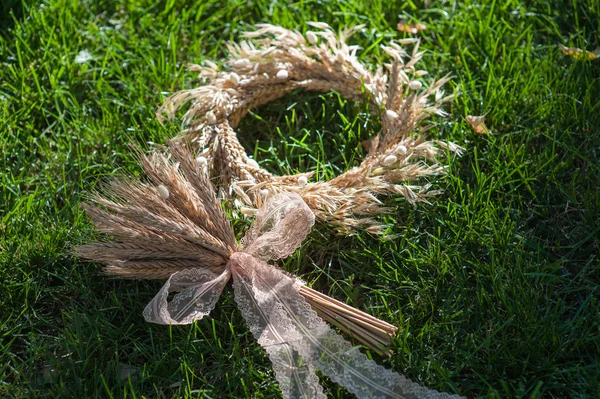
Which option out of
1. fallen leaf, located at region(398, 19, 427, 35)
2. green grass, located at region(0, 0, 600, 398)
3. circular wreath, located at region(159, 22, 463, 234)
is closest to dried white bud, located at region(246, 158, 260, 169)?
circular wreath, located at region(159, 22, 463, 234)

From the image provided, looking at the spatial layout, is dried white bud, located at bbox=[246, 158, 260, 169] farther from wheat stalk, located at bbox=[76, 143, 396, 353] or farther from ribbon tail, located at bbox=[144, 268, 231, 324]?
ribbon tail, located at bbox=[144, 268, 231, 324]

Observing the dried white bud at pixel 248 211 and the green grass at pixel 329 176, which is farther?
the dried white bud at pixel 248 211

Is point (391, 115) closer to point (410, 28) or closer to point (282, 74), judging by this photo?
point (282, 74)

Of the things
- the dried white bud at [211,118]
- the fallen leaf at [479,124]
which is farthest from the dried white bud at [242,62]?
the fallen leaf at [479,124]

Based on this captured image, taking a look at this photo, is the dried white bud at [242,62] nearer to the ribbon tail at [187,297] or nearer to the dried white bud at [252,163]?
the dried white bud at [252,163]

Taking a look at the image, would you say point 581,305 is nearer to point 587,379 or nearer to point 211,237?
point 587,379

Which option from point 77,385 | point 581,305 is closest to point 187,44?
point 77,385
